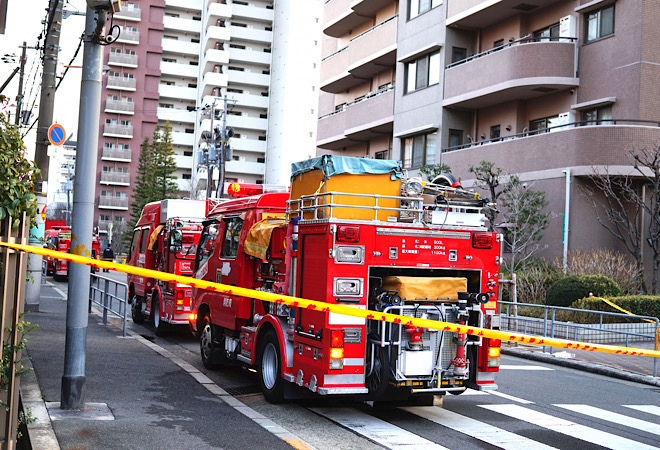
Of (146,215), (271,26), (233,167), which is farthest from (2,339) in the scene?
(271,26)

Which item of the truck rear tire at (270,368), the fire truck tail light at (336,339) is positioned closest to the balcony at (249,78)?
the truck rear tire at (270,368)

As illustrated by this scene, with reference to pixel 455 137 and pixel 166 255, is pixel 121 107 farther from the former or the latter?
pixel 166 255

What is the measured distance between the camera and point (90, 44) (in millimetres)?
8555

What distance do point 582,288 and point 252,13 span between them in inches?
2879

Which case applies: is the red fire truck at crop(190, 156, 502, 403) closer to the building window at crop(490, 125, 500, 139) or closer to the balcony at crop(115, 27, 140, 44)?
the building window at crop(490, 125, 500, 139)

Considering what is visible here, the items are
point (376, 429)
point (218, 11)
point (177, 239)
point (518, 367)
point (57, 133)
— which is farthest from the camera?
point (218, 11)

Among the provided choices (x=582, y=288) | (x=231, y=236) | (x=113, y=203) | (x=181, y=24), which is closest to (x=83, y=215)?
(x=231, y=236)

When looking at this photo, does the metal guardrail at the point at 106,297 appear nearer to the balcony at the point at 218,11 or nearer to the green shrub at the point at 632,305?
the green shrub at the point at 632,305

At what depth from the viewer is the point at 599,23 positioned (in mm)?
25438

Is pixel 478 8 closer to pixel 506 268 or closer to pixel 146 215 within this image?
pixel 506 268

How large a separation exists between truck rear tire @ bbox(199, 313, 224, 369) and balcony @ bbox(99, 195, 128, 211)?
8077cm

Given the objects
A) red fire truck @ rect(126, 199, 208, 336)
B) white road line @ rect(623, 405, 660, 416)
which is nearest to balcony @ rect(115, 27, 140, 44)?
red fire truck @ rect(126, 199, 208, 336)

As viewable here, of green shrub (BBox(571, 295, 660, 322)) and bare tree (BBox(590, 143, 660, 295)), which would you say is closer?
green shrub (BBox(571, 295, 660, 322))

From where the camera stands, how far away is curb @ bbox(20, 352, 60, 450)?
6745mm
